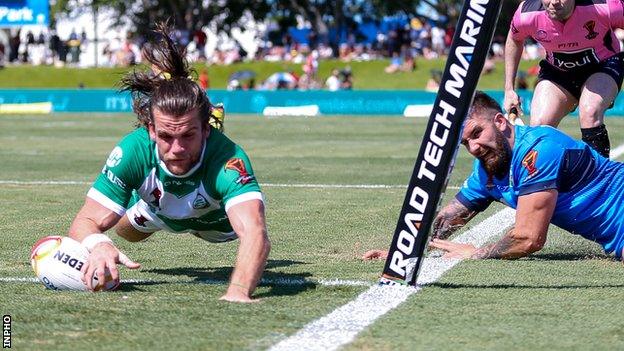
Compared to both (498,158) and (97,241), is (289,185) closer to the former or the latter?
(498,158)

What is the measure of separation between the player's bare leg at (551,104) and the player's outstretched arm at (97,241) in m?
4.53

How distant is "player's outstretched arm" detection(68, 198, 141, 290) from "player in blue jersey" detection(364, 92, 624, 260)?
1847 millimetres

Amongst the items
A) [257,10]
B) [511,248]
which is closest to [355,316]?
[511,248]

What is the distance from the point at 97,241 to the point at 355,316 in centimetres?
150

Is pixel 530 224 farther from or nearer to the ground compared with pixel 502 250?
farther from the ground

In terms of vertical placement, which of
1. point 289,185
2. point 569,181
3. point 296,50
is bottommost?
point 296,50

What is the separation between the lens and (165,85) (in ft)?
19.8

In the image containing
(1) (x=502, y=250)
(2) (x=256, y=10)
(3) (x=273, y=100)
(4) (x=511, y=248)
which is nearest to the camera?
(4) (x=511, y=248)

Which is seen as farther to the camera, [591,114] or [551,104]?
[551,104]

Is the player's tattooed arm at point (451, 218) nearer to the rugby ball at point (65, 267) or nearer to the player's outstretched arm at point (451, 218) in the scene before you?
the player's outstretched arm at point (451, 218)

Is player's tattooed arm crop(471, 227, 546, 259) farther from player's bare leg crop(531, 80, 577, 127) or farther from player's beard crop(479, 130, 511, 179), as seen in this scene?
player's bare leg crop(531, 80, 577, 127)

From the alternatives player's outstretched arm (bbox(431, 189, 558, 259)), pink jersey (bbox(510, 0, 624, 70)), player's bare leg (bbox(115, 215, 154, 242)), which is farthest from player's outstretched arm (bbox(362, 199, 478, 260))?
pink jersey (bbox(510, 0, 624, 70))

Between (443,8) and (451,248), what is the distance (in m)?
48.4

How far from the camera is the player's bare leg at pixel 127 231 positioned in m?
A: 7.09
